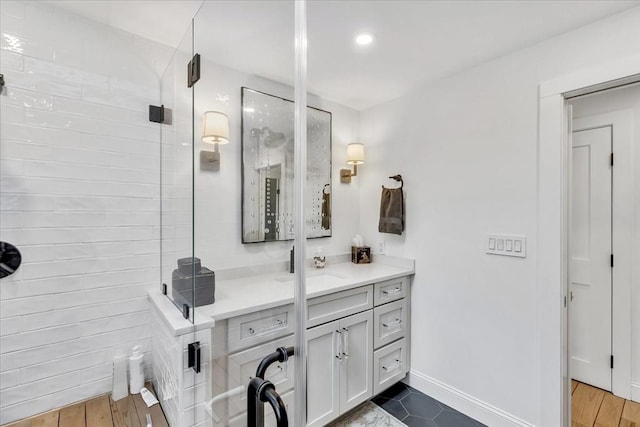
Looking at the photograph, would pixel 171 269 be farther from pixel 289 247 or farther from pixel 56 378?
pixel 289 247

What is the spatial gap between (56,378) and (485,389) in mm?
2400

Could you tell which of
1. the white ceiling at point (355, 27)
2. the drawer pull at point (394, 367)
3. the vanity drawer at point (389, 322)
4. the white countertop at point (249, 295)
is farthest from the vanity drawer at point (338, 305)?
the white ceiling at point (355, 27)

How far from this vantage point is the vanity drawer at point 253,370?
0.95 meters

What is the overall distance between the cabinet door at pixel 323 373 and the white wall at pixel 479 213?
815 millimetres

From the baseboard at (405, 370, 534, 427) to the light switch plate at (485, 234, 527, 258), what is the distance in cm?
99

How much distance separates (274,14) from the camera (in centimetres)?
114

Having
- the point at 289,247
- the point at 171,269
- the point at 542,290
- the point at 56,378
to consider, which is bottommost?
the point at 56,378

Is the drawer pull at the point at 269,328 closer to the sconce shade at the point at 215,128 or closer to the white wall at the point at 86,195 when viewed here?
the white wall at the point at 86,195

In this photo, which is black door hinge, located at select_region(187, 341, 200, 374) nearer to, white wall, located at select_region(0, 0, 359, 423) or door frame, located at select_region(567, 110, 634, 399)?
white wall, located at select_region(0, 0, 359, 423)

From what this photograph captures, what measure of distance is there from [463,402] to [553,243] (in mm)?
1222

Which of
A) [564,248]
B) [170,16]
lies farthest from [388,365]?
[170,16]

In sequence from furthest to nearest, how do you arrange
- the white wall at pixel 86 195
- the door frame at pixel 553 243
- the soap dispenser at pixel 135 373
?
the door frame at pixel 553 243 < the soap dispenser at pixel 135 373 < the white wall at pixel 86 195

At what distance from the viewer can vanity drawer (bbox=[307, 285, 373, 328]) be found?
1.72 metres

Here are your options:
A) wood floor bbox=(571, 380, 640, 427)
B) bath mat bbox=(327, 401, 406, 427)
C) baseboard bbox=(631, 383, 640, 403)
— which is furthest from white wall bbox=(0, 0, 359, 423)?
baseboard bbox=(631, 383, 640, 403)
